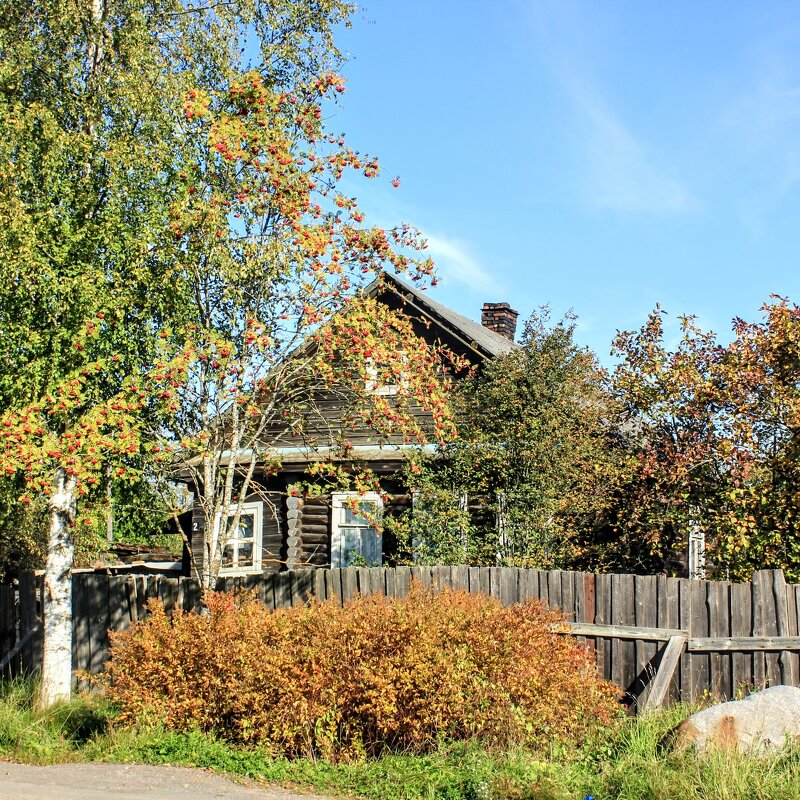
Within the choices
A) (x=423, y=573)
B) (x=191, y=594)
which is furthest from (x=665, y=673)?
(x=191, y=594)

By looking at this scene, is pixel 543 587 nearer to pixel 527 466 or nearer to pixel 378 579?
pixel 378 579

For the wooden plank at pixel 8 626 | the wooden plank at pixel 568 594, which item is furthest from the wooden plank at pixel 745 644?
the wooden plank at pixel 8 626

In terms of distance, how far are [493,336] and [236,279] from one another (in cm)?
1371

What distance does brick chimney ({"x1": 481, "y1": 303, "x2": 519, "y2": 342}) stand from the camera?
26.9 meters

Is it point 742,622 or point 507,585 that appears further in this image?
point 507,585

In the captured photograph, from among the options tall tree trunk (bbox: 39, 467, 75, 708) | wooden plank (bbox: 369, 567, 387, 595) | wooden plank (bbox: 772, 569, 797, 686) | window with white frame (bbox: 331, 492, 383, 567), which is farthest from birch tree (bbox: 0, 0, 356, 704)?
window with white frame (bbox: 331, 492, 383, 567)

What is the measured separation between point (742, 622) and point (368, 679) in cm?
459

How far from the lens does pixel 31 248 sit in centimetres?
1122

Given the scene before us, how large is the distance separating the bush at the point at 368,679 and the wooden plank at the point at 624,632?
128 centimetres

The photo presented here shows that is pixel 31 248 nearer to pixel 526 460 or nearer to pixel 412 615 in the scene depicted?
pixel 412 615

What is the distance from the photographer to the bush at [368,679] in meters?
8.53

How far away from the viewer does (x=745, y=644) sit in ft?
34.7

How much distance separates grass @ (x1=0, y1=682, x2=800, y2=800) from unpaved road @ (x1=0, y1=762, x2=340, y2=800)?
21 centimetres

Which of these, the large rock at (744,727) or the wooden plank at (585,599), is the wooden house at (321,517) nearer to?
the wooden plank at (585,599)
